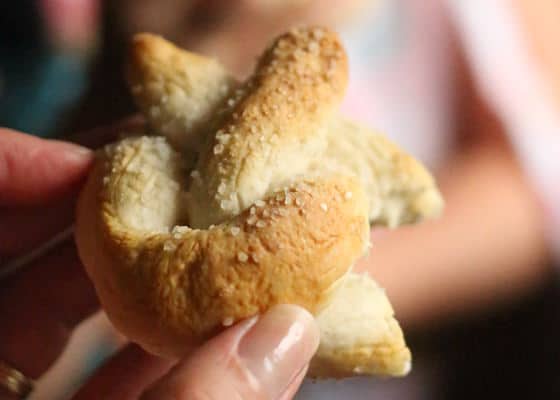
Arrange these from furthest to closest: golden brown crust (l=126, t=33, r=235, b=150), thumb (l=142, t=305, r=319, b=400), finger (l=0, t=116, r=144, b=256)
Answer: finger (l=0, t=116, r=144, b=256) → golden brown crust (l=126, t=33, r=235, b=150) → thumb (l=142, t=305, r=319, b=400)

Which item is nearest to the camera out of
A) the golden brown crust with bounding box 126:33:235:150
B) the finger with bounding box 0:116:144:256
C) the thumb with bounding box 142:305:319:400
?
the thumb with bounding box 142:305:319:400

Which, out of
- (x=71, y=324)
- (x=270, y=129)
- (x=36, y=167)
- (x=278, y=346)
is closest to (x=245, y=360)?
(x=278, y=346)

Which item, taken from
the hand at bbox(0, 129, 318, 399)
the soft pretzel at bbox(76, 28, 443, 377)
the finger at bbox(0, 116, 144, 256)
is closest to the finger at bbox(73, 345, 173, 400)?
the hand at bbox(0, 129, 318, 399)

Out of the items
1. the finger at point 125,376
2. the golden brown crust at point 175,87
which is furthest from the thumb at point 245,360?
the finger at point 125,376

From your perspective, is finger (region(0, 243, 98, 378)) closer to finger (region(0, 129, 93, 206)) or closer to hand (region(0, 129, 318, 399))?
hand (region(0, 129, 318, 399))

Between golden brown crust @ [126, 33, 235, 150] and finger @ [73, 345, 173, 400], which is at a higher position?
golden brown crust @ [126, 33, 235, 150]

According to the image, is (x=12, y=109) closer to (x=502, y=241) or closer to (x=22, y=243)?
(x=22, y=243)

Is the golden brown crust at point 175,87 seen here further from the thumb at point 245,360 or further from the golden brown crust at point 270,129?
the thumb at point 245,360

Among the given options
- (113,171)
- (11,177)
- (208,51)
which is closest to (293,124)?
(113,171)
